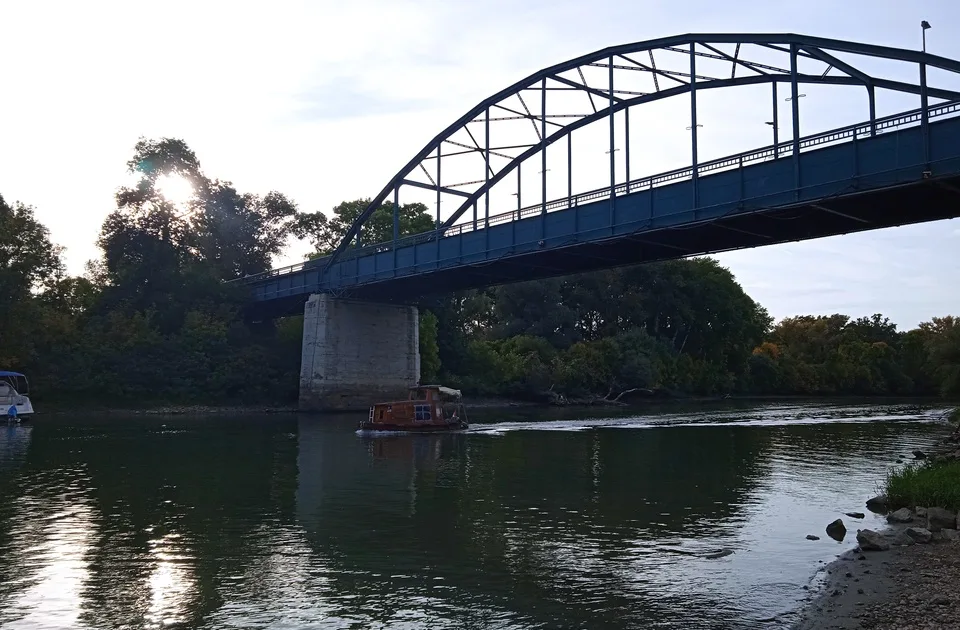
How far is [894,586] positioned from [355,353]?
206 feet

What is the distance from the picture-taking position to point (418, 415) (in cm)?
4988

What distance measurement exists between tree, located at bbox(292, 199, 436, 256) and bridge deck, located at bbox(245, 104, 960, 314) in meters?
28.6

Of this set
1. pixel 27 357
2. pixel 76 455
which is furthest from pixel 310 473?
pixel 27 357

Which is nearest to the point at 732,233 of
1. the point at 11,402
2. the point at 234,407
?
the point at 11,402

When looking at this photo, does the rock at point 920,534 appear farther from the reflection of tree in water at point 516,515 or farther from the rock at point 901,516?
the reflection of tree in water at point 516,515

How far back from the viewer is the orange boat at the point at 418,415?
162 feet

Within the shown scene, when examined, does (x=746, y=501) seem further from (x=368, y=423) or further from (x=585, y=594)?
(x=368, y=423)

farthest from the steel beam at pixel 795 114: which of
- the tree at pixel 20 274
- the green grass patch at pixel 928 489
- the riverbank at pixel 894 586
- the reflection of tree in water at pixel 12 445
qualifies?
the tree at pixel 20 274

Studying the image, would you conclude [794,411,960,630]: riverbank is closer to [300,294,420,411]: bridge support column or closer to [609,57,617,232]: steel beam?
[609,57,617,232]: steel beam

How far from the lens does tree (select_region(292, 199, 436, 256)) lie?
319ft

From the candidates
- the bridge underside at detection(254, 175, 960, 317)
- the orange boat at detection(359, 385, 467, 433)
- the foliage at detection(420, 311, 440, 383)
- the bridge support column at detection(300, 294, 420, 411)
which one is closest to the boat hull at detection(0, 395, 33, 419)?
the bridge support column at detection(300, 294, 420, 411)

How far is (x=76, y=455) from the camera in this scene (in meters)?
36.4

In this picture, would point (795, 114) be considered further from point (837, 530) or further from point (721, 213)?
point (837, 530)

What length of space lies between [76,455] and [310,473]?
486 inches
